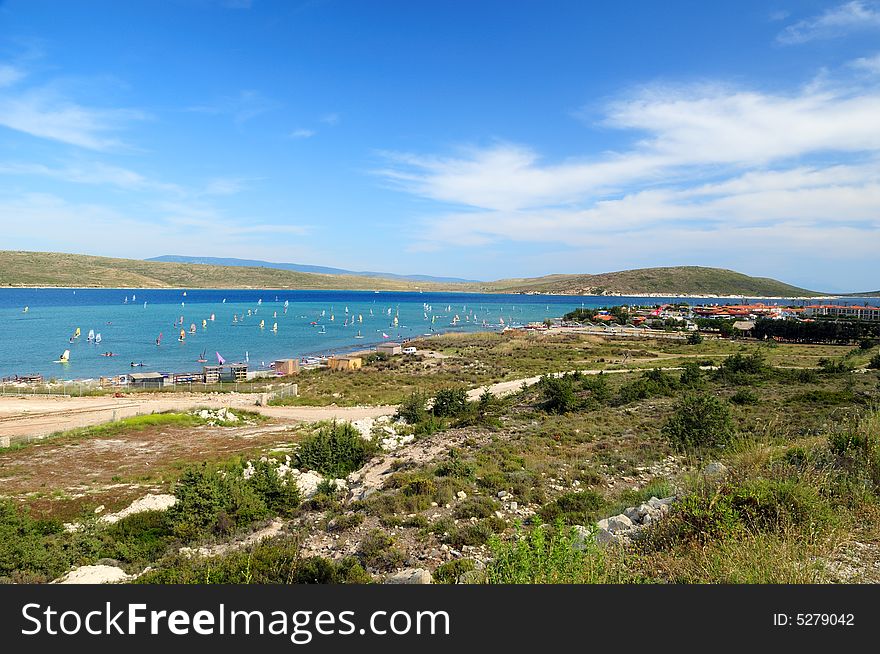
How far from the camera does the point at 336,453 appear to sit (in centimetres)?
1678

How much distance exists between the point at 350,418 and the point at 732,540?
77.0 ft

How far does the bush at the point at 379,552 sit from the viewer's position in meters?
7.16

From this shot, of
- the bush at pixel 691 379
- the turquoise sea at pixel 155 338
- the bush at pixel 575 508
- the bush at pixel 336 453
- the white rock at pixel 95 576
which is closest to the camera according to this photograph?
the bush at pixel 575 508

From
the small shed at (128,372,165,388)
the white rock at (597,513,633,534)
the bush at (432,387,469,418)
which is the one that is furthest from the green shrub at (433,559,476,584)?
the small shed at (128,372,165,388)

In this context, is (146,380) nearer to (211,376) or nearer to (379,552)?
(211,376)

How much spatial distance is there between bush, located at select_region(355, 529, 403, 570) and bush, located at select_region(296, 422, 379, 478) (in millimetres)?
8009

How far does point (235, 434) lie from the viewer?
75.7 ft

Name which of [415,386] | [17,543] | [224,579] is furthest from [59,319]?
[224,579]

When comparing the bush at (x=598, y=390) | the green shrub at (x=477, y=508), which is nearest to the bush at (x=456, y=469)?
the green shrub at (x=477, y=508)

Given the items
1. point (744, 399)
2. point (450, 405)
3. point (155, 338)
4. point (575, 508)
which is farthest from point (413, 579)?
point (155, 338)

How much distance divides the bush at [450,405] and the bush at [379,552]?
16421 millimetres

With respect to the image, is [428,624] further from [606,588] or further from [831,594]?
[831,594]

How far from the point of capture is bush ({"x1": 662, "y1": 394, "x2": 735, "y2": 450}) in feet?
42.0

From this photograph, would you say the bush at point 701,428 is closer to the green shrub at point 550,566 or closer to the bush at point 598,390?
the bush at point 598,390
